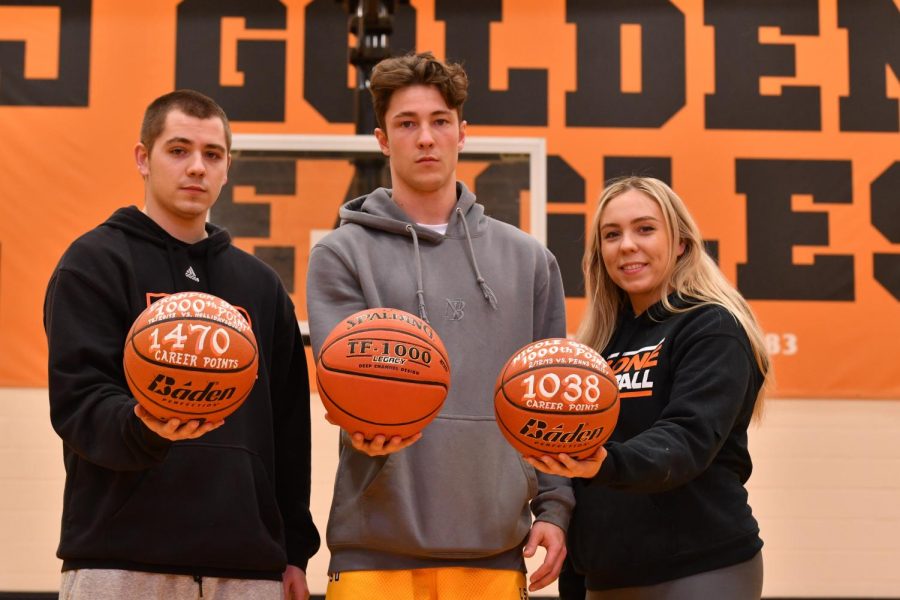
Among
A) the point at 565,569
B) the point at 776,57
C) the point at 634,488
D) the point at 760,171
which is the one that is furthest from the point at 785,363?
the point at 634,488

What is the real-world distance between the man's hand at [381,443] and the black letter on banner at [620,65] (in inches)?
151

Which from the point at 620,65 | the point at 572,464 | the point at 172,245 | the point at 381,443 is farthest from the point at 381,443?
the point at 620,65

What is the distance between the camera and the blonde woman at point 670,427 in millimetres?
2291

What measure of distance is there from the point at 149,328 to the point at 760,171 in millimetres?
4451

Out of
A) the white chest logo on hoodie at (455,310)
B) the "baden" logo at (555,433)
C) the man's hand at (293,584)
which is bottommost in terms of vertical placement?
the man's hand at (293,584)

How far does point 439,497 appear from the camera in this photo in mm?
2285

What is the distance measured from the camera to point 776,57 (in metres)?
5.73

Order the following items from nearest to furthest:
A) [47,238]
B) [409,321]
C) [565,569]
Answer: [409,321] → [565,569] → [47,238]

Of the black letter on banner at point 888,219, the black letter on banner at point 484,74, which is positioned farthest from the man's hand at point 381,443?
the black letter on banner at point 888,219

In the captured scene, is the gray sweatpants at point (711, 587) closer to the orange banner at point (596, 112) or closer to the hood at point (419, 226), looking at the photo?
the hood at point (419, 226)

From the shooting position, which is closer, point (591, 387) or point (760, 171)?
point (591, 387)

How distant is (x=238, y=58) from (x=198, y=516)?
3964 millimetres

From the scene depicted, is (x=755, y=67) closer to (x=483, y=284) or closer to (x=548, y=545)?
(x=483, y=284)

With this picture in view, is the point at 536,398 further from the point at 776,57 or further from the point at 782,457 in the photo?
the point at 776,57
